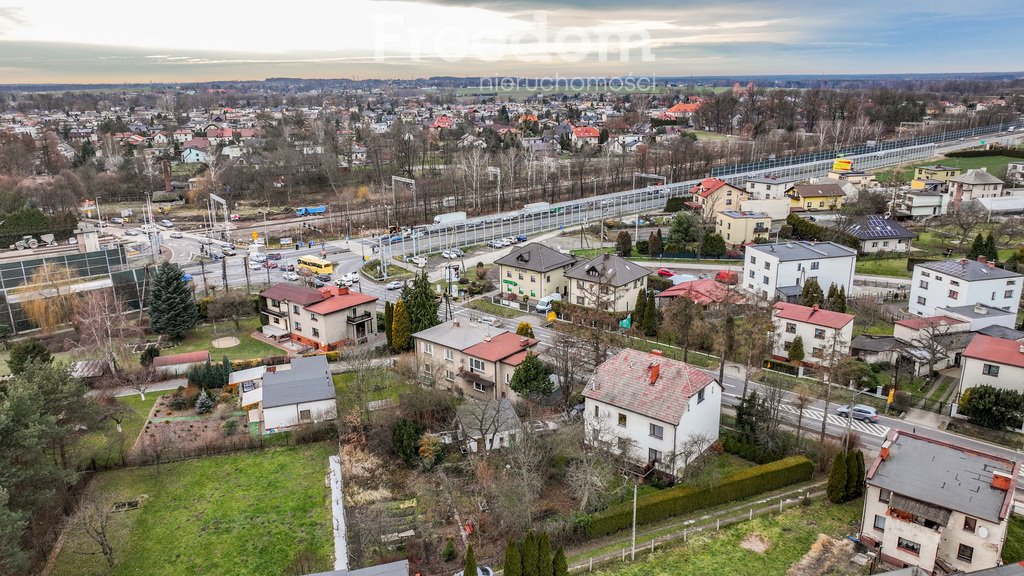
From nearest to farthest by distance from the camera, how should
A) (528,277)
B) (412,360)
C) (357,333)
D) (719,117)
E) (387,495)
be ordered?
(387,495) < (412,360) < (357,333) < (528,277) < (719,117)

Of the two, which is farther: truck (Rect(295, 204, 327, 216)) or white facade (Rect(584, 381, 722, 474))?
truck (Rect(295, 204, 327, 216))

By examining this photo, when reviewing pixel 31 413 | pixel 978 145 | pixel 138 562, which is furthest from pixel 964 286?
pixel 978 145

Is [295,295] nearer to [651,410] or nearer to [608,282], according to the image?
[608,282]

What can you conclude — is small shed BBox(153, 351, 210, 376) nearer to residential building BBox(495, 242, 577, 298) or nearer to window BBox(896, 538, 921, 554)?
residential building BBox(495, 242, 577, 298)


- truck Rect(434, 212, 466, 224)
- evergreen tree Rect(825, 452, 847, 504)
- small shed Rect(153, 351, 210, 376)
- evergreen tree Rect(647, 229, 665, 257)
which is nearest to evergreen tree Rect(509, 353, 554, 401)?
evergreen tree Rect(825, 452, 847, 504)

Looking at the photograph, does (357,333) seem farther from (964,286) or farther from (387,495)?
(964,286)

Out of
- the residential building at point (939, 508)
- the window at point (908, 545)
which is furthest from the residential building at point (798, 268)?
the window at point (908, 545)
